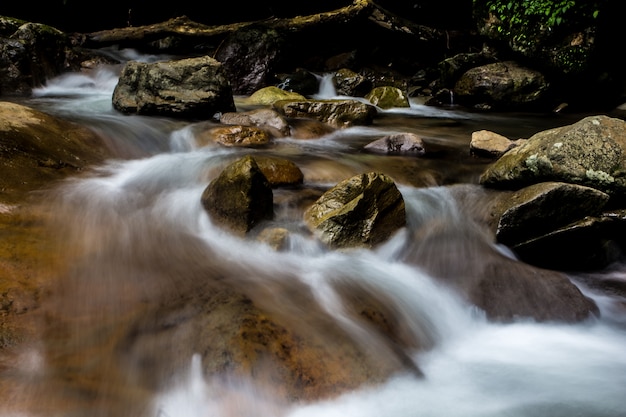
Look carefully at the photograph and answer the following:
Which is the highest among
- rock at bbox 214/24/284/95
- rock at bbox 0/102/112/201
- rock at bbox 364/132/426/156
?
rock at bbox 214/24/284/95

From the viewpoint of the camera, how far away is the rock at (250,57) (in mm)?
11953

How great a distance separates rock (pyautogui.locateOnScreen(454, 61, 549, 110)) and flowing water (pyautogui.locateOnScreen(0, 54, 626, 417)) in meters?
7.13

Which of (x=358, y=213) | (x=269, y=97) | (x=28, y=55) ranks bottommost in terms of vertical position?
(x=358, y=213)

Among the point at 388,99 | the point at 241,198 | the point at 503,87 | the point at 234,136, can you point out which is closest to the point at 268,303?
the point at 241,198

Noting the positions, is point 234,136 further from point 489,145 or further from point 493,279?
point 493,279

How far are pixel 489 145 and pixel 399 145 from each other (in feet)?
4.35

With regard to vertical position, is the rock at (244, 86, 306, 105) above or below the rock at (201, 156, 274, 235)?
above

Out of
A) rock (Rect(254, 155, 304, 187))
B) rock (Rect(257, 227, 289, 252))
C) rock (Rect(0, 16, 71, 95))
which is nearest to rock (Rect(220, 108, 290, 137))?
rock (Rect(254, 155, 304, 187))

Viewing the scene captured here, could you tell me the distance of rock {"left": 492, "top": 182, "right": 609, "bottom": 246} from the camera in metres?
3.86

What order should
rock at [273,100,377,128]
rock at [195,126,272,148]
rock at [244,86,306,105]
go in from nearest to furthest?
rock at [195,126,272,148], rock at [273,100,377,128], rock at [244,86,306,105]

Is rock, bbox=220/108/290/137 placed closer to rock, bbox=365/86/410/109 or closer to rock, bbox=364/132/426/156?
rock, bbox=364/132/426/156

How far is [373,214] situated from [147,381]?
2439mm

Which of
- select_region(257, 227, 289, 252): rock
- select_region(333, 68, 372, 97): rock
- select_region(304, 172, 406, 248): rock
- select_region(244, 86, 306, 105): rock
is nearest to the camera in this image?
select_region(257, 227, 289, 252): rock

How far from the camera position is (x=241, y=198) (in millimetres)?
3902
